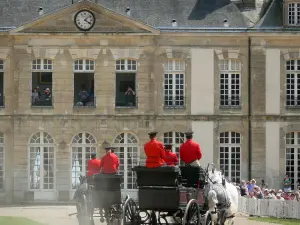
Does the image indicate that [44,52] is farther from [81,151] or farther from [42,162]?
[42,162]

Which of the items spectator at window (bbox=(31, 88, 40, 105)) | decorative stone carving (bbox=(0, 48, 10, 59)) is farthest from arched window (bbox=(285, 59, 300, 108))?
decorative stone carving (bbox=(0, 48, 10, 59))

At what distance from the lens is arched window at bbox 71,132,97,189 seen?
1806 inches

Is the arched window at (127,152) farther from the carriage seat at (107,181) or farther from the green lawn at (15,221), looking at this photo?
the carriage seat at (107,181)

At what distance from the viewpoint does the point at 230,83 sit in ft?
152

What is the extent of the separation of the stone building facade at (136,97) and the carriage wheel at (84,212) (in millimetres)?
17003

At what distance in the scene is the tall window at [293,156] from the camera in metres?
46.0

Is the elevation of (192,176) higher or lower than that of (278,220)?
→ higher

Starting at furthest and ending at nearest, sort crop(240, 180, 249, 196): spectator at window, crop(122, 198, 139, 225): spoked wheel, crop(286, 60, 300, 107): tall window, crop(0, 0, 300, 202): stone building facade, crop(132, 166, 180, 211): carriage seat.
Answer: crop(286, 60, 300, 107): tall window → crop(0, 0, 300, 202): stone building facade → crop(240, 180, 249, 196): spectator at window → crop(122, 198, 139, 225): spoked wheel → crop(132, 166, 180, 211): carriage seat

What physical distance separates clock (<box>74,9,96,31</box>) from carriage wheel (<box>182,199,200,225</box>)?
21454mm

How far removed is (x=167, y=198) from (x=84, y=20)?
21504 millimetres

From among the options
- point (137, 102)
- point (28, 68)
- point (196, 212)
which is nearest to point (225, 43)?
point (137, 102)

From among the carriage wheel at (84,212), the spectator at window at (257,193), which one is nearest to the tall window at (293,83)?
the spectator at window at (257,193)

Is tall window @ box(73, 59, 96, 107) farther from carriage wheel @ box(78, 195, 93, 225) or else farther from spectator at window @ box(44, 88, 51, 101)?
carriage wheel @ box(78, 195, 93, 225)

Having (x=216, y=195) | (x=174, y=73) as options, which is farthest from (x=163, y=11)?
(x=216, y=195)
